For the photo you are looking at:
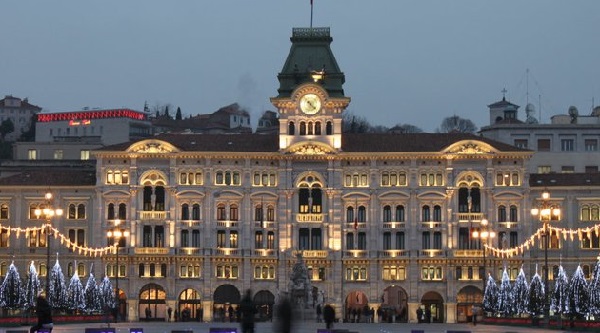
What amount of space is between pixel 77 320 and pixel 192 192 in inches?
1077

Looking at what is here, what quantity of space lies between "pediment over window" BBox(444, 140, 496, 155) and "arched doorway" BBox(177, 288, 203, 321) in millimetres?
25373

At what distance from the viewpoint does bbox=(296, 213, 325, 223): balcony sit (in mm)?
132625

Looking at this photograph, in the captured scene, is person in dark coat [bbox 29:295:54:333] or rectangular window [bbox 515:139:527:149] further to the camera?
rectangular window [bbox 515:139:527:149]

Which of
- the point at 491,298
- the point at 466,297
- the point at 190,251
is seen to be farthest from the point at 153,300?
the point at 491,298

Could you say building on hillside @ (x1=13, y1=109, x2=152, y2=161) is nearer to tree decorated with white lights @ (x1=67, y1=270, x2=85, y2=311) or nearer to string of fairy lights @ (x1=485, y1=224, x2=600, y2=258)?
tree decorated with white lights @ (x1=67, y1=270, x2=85, y2=311)

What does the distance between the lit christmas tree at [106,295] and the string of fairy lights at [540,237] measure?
32.5 meters

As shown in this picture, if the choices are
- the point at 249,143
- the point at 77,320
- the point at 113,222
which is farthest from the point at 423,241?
the point at 77,320

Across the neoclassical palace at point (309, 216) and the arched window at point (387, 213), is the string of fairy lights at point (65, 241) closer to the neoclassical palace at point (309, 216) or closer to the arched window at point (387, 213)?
the neoclassical palace at point (309, 216)

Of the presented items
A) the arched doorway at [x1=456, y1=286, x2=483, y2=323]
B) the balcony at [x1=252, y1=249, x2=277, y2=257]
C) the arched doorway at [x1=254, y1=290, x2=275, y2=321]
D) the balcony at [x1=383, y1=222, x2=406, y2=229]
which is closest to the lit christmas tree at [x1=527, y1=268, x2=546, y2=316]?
the arched doorway at [x1=456, y1=286, x2=483, y2=323]

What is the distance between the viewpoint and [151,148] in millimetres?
132625

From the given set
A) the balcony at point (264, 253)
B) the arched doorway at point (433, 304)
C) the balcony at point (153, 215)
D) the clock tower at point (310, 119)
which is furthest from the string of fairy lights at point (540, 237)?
the balcony at point (153, 215)

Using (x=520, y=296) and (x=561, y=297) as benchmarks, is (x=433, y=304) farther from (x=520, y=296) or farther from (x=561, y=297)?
(x=561, y=297)

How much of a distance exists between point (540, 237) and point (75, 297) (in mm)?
42719

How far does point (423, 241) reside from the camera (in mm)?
132625
